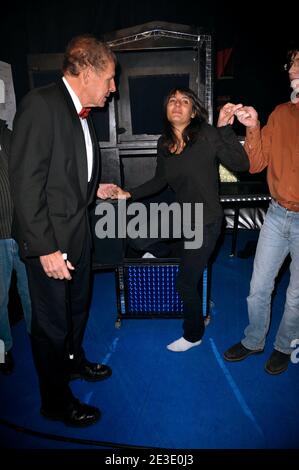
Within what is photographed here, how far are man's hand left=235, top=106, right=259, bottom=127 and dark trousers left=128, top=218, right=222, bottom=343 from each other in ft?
2.14

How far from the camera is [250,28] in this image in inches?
172

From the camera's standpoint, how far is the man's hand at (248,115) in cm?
181

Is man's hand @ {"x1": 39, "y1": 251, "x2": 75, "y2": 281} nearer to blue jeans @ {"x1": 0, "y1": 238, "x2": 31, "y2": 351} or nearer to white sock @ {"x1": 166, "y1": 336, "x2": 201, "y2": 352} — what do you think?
blue jeans @ {"x1": 0, "y1": 238, "x2": 31, "y2": 351}

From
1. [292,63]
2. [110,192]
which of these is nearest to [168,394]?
[110,192]

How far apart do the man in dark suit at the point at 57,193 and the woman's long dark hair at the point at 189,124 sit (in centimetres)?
59

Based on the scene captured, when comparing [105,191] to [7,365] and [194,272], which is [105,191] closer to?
[194,272]

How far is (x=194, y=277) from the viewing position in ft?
7.34

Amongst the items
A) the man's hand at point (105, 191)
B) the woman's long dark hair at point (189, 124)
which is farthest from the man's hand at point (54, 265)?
the woman's long dark hair at point (189, 124)

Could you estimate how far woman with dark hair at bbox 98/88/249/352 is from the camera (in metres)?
1.96

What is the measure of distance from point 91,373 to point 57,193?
1400 millimetres

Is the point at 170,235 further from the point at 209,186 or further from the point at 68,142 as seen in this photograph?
the point at 68,142

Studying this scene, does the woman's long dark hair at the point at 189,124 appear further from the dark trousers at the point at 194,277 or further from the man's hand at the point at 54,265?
the man's hand at the point at 54,265

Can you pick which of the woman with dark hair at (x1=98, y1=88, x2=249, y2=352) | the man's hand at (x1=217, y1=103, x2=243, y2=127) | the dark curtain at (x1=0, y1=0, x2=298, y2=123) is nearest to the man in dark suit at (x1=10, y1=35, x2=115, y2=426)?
the woman with dark hair at (x1=98, y1=88, x2=249, y2=352)
